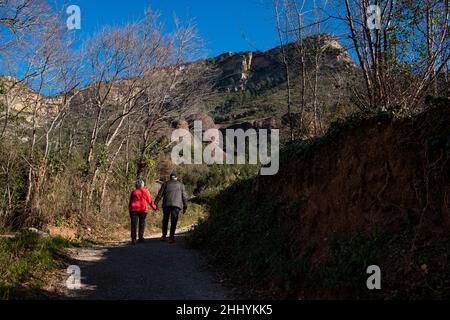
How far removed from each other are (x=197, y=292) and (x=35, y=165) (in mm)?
10453

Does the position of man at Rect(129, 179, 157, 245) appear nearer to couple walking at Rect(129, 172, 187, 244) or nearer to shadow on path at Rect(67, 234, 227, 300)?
couple walking at Rect(129, 172, 187, 244)

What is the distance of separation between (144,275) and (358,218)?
3.86 meters

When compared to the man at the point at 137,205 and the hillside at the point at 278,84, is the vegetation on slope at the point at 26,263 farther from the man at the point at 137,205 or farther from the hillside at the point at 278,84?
the hillside at the point at 278,84

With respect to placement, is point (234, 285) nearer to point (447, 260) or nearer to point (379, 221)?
point (379, 221)

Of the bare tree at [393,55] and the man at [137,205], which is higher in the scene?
the bare tree at [393,55]

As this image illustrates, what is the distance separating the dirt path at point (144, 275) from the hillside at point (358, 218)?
697mm

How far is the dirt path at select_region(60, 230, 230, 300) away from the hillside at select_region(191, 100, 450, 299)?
697 millimetres

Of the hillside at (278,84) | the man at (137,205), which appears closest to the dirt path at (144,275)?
the man at (137,205)

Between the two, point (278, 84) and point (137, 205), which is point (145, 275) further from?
point (278, 84)

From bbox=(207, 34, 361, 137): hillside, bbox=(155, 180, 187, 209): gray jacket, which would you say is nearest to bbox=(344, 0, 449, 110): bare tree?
bbox=(207, 34, 361, 137): hillside

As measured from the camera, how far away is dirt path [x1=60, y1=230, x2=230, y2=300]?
6.25m

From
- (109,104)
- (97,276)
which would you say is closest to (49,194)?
(109,104)

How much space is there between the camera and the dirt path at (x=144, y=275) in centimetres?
625

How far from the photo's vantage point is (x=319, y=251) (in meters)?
6.09
